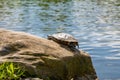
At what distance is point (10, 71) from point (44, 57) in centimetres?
165

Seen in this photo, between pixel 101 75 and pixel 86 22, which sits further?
pixel 86 22

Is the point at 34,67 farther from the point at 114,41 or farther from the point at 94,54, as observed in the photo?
the point at 114,41

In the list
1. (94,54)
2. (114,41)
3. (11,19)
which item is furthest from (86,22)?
(94,54)

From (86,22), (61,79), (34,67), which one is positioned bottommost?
(86,22)

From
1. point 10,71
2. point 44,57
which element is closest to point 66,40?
point 44,57

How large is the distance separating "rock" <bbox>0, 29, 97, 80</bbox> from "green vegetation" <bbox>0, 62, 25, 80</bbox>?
21cm

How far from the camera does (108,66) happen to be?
54.4 ft

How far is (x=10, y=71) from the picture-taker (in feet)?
31.9

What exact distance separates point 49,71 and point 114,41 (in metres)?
13.1

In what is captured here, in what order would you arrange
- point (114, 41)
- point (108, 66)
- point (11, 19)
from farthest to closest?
point (11, 19) → point (114, 41) → point (108, 66)

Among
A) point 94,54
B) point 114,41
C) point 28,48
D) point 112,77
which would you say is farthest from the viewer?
point 114,41

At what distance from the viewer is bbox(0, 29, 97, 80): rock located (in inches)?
416

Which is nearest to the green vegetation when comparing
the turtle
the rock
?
the rock

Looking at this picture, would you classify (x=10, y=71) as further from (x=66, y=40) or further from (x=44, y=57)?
(x=66, y=40)
